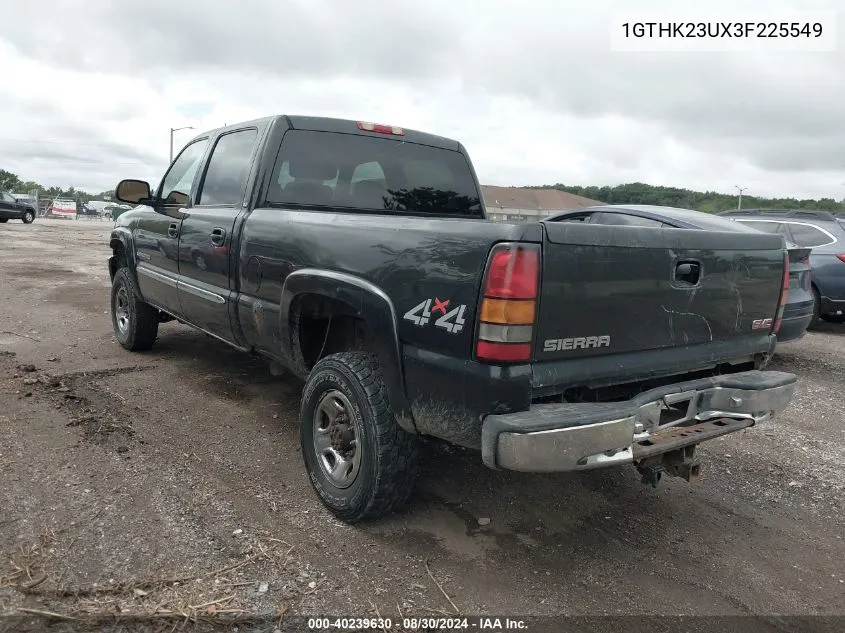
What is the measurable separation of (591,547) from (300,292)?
186 centimetres

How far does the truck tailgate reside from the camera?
2.44 meters

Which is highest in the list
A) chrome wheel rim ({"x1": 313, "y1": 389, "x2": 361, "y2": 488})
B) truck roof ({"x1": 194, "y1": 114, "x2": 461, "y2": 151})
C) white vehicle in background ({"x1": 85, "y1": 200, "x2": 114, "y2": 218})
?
white vehicle in background ({"x1": 85, "y1": 200, "x2": 114, "y2": 218})

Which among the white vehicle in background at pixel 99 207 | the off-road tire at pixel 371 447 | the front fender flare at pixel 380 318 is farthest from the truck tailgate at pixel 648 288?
the white vehicle in background at pixel 99 207

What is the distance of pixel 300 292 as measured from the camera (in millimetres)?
3207

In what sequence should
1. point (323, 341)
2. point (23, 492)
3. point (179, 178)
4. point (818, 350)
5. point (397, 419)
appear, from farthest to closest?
point (818, 350) < point (179, 178) < point (323, 341) < point (23, 492) < point (397, 419)

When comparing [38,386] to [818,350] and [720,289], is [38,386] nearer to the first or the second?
[720,289]

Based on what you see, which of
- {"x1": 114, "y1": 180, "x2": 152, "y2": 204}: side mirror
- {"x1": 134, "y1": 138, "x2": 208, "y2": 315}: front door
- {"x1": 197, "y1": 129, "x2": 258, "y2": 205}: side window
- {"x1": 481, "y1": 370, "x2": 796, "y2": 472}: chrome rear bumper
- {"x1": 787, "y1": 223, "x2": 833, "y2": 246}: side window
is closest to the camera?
{"x1": 481, "y1": 370, "x2": 796, "y2": 472}: chrome rear bumper

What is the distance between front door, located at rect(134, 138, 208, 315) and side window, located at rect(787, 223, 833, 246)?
7574 millimetres

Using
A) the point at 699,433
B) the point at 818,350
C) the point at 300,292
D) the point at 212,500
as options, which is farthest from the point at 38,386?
the point at 818,350

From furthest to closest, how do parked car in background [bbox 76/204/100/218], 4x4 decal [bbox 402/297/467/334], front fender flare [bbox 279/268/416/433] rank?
1. parked car in background [bbox 76/204/100/218]
2. front fender flare [bbox 279/268/416/433]
3. 4x4 decal [bbox 402/297/467/334]

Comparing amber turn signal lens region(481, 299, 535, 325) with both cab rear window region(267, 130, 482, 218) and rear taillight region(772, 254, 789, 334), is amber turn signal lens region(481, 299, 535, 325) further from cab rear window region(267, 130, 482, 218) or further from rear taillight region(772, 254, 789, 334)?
cab rear window region(267, 130, 482, 218)

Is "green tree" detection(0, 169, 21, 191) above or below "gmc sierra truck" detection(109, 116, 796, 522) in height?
above

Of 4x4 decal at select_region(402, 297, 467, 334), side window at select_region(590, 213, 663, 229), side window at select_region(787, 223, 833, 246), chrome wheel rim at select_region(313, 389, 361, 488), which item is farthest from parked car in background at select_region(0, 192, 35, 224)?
4x4 decal at select_region(402, 297, 467, 334)

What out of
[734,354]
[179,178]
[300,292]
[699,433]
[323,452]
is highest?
[179,178]
